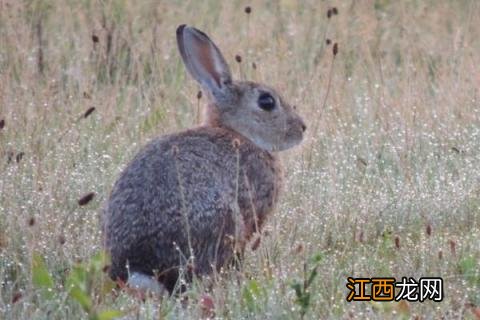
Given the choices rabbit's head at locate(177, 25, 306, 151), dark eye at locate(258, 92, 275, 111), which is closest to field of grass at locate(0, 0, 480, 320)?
rabbit's head at locate(177, 25, 306, 151)

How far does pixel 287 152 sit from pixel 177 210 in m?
2.09

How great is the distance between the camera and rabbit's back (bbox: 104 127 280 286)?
226 inches

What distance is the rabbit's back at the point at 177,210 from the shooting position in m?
5.75

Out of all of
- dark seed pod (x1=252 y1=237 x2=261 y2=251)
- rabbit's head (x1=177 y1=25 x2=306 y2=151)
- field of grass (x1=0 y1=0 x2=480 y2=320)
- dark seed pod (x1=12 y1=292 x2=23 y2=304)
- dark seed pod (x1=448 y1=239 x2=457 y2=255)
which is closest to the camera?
dark seed pod (x1=12 y1=292 x2=23 y2=304)

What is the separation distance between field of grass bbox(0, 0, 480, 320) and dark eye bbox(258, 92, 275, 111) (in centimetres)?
43

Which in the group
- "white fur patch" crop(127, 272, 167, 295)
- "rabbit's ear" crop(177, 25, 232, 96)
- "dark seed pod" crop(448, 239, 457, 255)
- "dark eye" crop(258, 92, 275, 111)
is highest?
"rabbit's ear" crop(177, 25, 232, 96)

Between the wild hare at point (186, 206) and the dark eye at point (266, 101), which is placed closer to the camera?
the wild hare at point (186, 206)

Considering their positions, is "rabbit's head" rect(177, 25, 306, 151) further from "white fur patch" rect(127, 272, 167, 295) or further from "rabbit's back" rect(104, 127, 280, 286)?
"white fur patch" rect(127, 272, 167, 295)

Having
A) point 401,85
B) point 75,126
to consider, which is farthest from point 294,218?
point 401,85

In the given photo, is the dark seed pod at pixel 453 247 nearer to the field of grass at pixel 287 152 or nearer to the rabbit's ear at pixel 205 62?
the field of grass at pixel 287 152

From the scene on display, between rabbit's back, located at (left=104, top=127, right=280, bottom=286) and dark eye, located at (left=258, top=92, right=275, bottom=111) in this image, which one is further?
dark eye, located at (left=258, top=92, right=275, bottom=111)

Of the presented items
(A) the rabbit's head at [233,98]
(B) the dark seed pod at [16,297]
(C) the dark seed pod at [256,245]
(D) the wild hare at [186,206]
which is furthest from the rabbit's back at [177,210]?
(A) the rabbit's head at [233,98]

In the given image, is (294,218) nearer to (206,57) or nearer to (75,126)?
(206,57)

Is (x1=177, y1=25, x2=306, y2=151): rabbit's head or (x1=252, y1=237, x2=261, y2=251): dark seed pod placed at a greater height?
(x1=177, y1=25, x2=306, y2=151): rabbit's head
